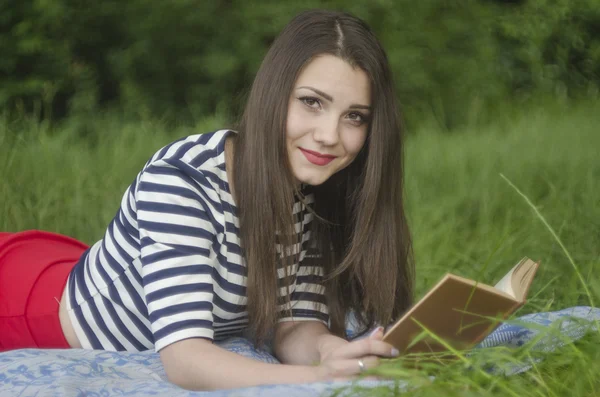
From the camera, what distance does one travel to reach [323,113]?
7.27 feet

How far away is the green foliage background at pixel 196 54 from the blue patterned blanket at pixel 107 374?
363 centimetres

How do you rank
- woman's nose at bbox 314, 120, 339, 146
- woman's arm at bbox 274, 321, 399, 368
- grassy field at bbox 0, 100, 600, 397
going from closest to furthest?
woman's nose at bbox 314, 120, 339, 146 < woman's arm at bbox 274, 321, 399, 368 < grassy field at bbox 0, 100, 600, 397

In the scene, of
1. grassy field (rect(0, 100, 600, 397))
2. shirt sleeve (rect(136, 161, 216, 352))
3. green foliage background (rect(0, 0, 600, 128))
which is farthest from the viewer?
green foliage background (rect(0, 0, 600, 128))

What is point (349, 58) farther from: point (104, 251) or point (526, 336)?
point (526, 336)

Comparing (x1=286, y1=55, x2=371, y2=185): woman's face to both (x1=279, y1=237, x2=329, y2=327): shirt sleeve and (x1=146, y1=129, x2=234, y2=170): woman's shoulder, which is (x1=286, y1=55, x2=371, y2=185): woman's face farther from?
(x1=279, y1=237, x2=329, y2=327): shirt sleeve

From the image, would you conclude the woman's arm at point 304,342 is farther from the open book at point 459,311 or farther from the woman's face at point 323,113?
the woman's face at point 323,113

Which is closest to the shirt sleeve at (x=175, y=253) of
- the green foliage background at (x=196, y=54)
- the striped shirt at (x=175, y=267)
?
the striped shirt at (x=175, y=267)

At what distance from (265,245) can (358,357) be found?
1.60ft

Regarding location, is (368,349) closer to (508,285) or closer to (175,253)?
(508,285)

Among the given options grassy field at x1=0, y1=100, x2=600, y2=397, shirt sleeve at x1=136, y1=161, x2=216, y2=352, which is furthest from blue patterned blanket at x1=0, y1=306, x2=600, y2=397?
grassy field at x1=0, y1=100, x2=600, y2=397

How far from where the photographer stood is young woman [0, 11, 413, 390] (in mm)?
2086

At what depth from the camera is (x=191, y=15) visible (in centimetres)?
Answer: 685

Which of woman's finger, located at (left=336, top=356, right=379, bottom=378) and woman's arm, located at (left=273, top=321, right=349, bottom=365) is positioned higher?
woman's finger, located at (left=336, top=356, right=379, bottom=378)

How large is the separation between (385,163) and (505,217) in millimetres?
2108
